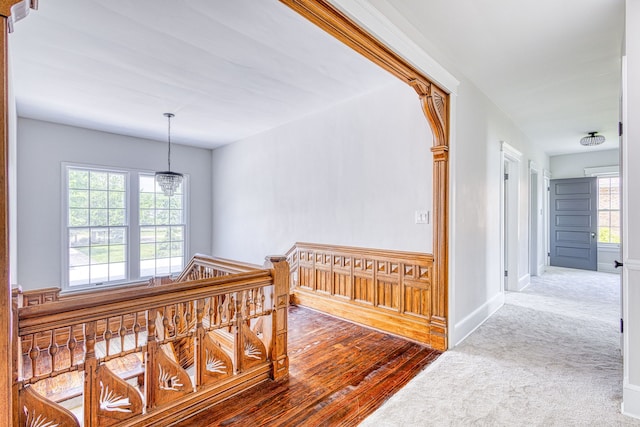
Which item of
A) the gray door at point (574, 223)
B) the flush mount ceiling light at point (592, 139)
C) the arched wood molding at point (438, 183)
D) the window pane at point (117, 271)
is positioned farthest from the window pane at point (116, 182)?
the gray door at point (574, 223)

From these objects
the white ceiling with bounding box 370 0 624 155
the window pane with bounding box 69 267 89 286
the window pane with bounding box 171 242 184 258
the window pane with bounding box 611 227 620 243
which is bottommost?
the window pane with bounding box 69 267 89 286

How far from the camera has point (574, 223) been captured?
6598 mm

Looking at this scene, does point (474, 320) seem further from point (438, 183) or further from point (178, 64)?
point (178, 64)

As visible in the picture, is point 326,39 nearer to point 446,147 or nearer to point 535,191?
point 446,147

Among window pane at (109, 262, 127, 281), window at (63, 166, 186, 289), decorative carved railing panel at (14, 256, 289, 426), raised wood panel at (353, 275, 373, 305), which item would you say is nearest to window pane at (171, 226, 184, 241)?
window at (63, 166, 186, 289)

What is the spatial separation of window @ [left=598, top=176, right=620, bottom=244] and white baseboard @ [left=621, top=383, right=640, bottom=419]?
5989 millimetres

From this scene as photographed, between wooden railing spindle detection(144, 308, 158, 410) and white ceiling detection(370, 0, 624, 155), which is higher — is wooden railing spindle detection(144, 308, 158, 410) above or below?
below

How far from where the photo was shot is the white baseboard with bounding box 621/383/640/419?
183 centimetres

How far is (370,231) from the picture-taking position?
354 cm

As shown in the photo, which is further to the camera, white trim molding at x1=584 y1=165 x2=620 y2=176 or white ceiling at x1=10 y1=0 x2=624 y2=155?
white trim molding at x1=584 y1=165 x2=620 y2=176

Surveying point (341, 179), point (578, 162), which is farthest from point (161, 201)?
point (578, 162)

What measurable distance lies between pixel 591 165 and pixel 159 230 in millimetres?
8519

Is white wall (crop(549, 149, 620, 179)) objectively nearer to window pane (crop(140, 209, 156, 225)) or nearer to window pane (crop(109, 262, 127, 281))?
window pane (crop(140, 209, 156, 225))

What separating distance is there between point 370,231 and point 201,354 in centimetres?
211
